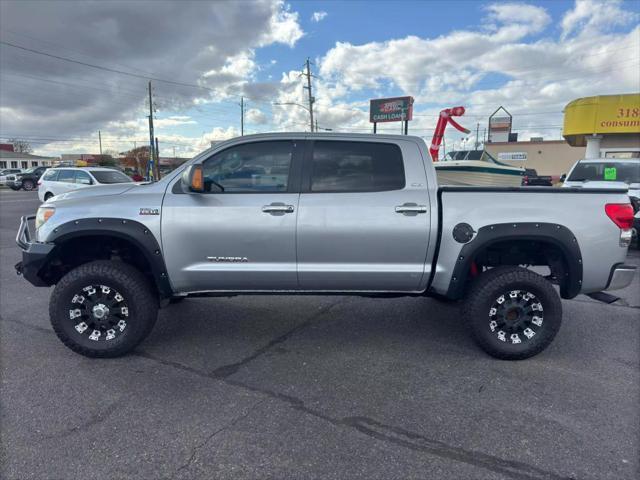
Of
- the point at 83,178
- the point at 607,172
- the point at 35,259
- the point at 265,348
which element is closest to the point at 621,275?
the point at 265,348

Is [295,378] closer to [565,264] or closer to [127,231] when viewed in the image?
[127,231]

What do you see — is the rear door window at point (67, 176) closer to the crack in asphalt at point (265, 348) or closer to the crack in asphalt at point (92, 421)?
the crack in asphalt at point (265, 348)

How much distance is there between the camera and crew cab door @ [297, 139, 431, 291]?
3652 mm

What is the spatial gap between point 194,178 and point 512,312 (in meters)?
2.92

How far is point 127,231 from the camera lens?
3668 millimetres

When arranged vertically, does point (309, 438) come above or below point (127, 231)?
below

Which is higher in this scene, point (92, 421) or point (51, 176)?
point (51, 176)

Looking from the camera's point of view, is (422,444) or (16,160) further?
(16,160)

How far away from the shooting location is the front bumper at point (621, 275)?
368cm

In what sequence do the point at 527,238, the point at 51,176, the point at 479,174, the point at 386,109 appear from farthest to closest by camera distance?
1. the point at 386,109
2. the point at 51,176
3. the point at 479,174
4. the point at 527,238

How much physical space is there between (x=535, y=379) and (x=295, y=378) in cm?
191

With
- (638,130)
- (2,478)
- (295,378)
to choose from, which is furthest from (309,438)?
(638,130)

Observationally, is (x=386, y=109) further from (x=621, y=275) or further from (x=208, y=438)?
(x=208, y=438)

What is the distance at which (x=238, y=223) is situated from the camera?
3.66 meters
